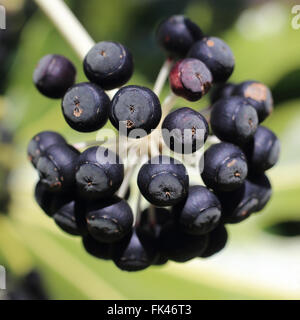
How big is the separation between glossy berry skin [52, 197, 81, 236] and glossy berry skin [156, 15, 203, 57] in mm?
451

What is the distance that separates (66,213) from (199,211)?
0.29 meters

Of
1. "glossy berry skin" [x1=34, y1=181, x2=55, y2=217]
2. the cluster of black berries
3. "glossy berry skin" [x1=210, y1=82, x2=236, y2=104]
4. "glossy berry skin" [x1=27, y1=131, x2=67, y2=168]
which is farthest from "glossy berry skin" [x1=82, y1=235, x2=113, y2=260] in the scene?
"glossy berry skin" [x1=210, y1=82, x2=236, y2=104]

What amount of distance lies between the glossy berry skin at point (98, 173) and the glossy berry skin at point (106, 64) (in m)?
0.15

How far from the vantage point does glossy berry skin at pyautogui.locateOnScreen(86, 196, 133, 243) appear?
36.1 inches

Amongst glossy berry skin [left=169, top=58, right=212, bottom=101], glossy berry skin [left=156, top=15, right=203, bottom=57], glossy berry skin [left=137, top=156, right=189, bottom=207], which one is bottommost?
glossy berry skin [left=137, top=156, right=189, bottom=207]

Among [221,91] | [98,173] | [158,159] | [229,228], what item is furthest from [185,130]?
[229,228]

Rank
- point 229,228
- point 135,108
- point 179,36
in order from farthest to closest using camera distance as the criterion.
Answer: point 229,228
point 179,36
point 135,108

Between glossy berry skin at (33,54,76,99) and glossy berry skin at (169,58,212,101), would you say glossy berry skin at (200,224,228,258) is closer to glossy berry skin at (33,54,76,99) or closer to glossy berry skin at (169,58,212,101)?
glossy berry skin at (169,58,212,101)

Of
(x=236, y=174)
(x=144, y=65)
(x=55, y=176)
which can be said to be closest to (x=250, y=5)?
(x=144, y=65)

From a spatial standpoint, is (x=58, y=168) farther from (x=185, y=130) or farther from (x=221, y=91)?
(x=221, y=91)

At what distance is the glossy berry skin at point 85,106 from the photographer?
0.88 m

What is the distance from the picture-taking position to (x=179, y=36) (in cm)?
109

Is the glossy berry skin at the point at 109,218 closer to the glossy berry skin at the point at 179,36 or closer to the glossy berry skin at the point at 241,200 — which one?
the glossy berry skin at the point at 241,200

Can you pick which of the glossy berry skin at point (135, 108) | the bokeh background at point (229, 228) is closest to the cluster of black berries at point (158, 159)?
the glossy berry skin at point (135, 108)
